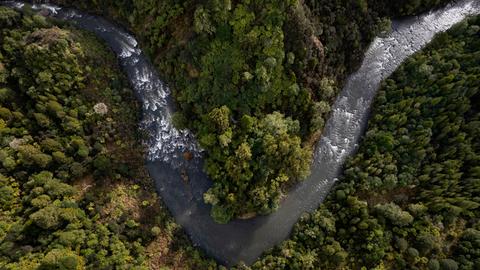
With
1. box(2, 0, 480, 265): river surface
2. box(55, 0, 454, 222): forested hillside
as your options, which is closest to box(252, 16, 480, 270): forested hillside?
box(2, 0, 480, 265): river surface

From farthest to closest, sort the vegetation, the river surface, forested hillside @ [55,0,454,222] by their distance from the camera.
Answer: the river surface → forested hillside @ [55,0,454,222] → the vegetation

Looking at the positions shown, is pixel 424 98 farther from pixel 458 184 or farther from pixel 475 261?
pixel 475 261

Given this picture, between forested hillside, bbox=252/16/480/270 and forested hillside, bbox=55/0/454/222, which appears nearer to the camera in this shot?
forested hillside, bbox=55/0/454/222

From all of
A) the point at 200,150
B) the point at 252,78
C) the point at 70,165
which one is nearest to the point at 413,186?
the point at 252,78

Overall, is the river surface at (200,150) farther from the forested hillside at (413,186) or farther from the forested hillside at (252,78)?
the forested hillside at (252,78)

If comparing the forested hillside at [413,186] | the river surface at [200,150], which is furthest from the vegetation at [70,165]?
the forested hillside at [413,186]

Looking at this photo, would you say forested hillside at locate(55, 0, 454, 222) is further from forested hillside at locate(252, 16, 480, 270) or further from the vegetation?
the vegetation

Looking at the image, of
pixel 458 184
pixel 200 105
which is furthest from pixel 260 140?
pixel 458 184

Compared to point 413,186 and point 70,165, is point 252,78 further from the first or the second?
point 70,165
